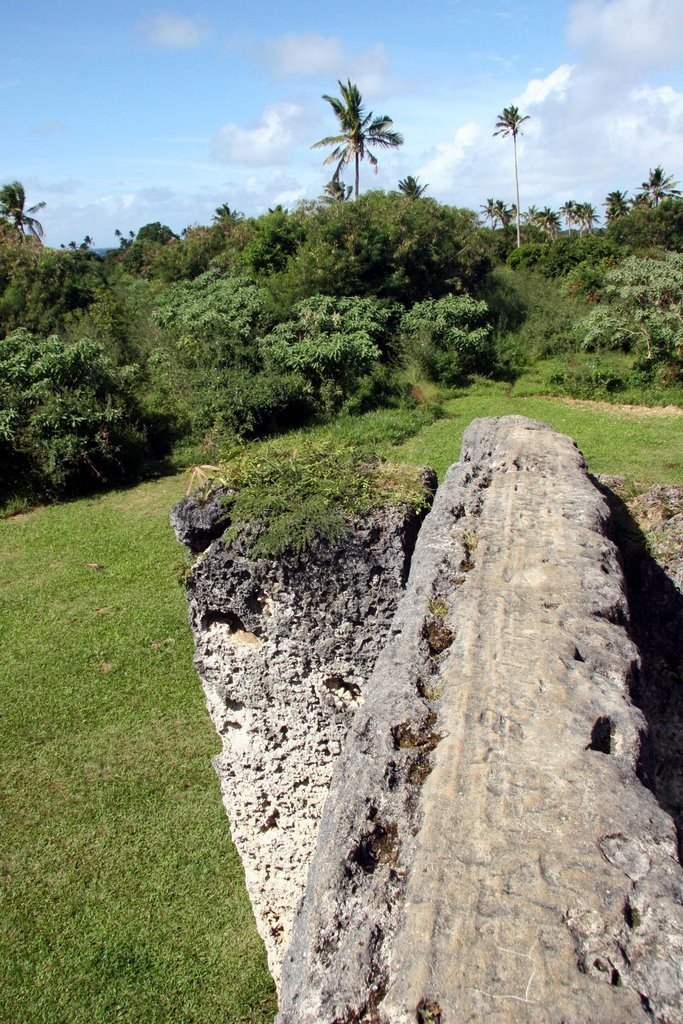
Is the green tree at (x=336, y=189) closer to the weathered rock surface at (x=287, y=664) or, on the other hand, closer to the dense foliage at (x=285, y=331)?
the dense foliage at (x=285, y=331)

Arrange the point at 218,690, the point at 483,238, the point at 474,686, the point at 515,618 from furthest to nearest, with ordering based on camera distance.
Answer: the point at 483,238 → the point at 218,690 → the point at 515,618 → the point at 474,686

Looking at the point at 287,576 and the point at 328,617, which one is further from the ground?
the point at 287,576

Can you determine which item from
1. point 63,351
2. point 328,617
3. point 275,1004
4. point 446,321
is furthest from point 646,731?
point 446,321

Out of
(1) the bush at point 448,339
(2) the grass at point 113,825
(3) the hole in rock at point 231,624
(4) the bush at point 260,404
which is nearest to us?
(3) the hole in rock at point 231,624

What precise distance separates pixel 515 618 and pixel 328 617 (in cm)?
111

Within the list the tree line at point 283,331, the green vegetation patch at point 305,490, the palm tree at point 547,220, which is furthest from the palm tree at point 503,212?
the green vegetation patch at point 305,490

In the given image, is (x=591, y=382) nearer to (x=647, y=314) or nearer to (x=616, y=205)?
(x=647, y=314)

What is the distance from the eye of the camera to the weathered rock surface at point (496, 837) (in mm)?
1977

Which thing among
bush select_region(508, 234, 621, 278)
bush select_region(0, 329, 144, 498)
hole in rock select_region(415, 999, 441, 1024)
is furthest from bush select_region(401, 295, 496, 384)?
hole in rock select_region(415, 999, 441, 1024)

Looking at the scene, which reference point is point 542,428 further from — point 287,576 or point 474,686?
point 474,686

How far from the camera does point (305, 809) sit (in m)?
4.32

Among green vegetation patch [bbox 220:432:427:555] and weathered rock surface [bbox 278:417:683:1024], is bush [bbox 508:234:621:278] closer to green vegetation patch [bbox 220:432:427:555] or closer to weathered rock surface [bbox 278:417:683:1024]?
green vegetation patch [bbox 220:432:427:555]

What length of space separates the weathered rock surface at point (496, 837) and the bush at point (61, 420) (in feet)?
38.2

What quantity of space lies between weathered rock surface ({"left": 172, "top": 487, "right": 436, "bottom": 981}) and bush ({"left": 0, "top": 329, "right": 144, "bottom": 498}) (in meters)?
10.4
